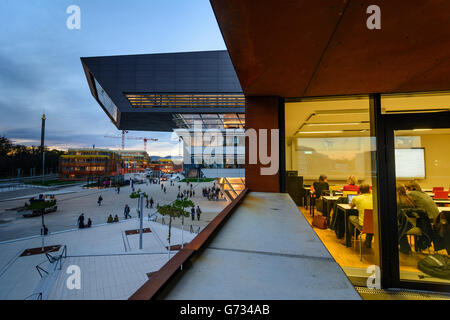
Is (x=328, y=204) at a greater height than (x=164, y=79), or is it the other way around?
(x=164, y=79)

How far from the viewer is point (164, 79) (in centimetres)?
2592

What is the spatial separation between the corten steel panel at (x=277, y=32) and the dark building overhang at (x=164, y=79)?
2460 cm

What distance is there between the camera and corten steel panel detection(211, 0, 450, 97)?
4.90 ft

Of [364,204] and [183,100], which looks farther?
[183,100]

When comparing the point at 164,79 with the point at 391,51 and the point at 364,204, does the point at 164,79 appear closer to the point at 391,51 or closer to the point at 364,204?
the point at 364,204

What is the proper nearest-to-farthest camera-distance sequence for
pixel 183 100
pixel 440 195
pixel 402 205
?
pixel 402 205 → pixel 440 195 → pixel 183 100

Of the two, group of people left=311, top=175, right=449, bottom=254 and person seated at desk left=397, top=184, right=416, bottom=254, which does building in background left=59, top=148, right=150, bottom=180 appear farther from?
person seated at desk left=397, top=184, right=416, bottom=254

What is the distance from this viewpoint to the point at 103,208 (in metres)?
17.2

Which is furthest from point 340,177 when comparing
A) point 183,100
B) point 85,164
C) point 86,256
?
point 85,164

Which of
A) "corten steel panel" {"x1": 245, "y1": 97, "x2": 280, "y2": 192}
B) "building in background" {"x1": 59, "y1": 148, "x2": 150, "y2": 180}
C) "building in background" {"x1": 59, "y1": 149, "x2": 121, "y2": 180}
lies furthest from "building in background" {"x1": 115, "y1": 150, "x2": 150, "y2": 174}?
"corten steel panel" {"x1": 245, "y1": 97, "x2": 280, "y2": 192}

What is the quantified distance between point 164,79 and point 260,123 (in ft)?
85.2
